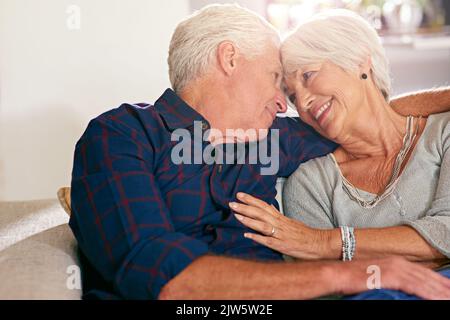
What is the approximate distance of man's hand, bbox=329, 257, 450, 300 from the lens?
140 cm

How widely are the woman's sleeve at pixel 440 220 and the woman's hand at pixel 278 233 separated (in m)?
0.22

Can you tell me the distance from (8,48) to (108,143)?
3.53 ft

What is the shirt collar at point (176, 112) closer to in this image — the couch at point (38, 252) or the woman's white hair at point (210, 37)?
the woman's white hair at point (210, 37)

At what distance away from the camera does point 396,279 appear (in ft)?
4.64

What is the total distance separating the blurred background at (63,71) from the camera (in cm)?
239

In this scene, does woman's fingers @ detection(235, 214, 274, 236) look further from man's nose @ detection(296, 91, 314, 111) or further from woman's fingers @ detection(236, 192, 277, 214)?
man's nose @ detection(296, 91, 314, 111)

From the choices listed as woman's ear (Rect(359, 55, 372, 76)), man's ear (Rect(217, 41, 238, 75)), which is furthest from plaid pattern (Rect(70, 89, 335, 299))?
woman's ear (Rect(359, 55, 372, 76))

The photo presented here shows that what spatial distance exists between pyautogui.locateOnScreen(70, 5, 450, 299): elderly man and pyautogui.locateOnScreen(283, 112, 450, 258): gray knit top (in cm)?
6

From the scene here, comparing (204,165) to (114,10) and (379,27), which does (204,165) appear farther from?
(379,27)

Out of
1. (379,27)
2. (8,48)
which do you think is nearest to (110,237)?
(8,48)

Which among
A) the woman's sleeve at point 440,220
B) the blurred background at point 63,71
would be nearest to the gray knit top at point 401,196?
the woman's sleeve at point 440,220

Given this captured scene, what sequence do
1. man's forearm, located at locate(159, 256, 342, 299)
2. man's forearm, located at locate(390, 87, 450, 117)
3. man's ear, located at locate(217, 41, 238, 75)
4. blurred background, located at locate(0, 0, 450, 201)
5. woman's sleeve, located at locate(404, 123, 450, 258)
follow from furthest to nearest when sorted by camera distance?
blurred background, located at locate(0, 0, 450, 201), man's forearm, located at locate(390, 87, 450, 117), man's ear, located at locate(217, 41, 238, 75), woman's sleeve, located at locate(404, 123, 450, 258), man's forearm, located at locate(159, 256, 342, 299)

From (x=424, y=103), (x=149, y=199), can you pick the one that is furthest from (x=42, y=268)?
(x=424, y=103)

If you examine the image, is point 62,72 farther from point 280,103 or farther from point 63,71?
point 280,103
